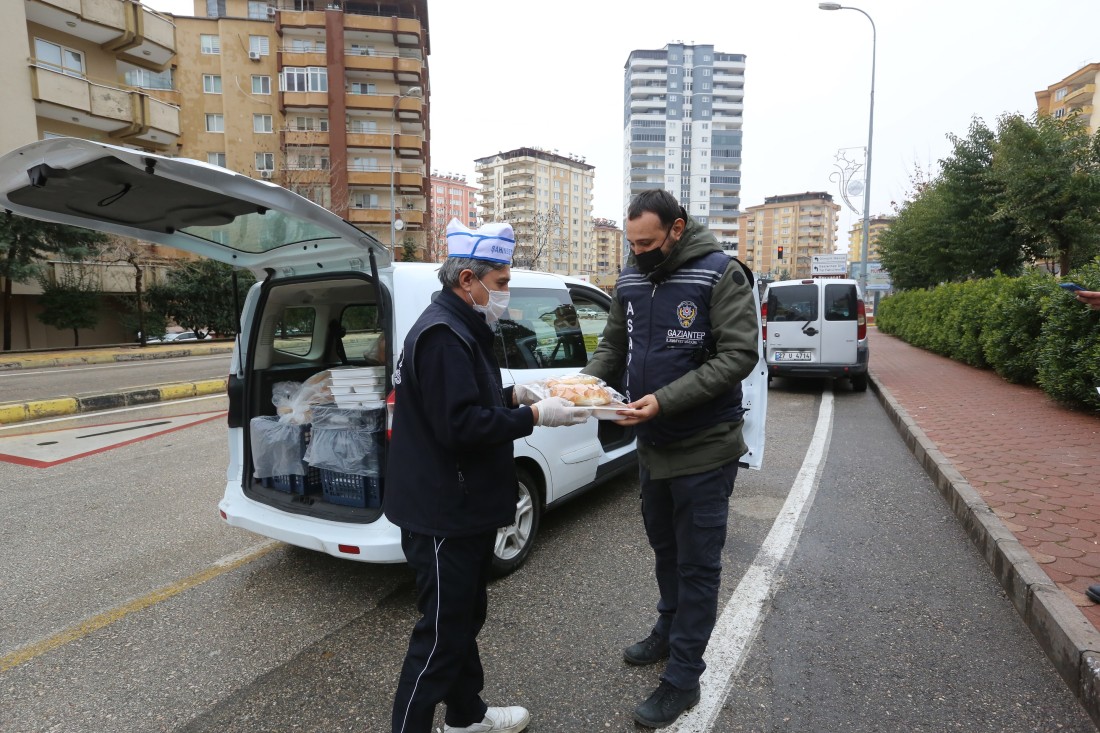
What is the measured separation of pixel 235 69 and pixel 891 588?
163 feet

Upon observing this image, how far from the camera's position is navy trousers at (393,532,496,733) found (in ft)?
6.41

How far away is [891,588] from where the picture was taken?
344cm

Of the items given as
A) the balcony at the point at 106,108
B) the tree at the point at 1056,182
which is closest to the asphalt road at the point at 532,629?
the tree at the point at 1056,182

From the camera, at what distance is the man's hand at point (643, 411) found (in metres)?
2.25

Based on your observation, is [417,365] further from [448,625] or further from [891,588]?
[891,588]

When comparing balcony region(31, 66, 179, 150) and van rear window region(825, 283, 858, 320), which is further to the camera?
balcony region(31, 66, 179, 150)

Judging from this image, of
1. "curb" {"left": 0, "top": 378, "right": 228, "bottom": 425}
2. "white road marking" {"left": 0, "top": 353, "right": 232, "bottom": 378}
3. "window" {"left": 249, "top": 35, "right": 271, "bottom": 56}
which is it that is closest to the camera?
"curb" {"left": 0, "top": 378, "right": 228, "bottom": 425}

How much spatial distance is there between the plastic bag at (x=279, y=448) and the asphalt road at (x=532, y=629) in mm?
660

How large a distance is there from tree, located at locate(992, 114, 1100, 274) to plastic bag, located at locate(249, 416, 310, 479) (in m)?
16.1

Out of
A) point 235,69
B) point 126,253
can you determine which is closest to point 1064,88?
point 235,69

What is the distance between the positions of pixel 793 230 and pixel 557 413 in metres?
142

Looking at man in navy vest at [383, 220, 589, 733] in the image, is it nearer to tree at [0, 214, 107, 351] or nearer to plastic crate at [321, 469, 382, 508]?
plastic crate at [321, 469, 382, 508]

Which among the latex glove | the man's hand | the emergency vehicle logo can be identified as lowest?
the man's hand

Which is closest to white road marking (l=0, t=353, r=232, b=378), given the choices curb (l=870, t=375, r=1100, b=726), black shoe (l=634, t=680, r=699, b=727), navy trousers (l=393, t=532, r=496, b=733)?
navy trousers (l=393, t=532, r=496, b=733)
